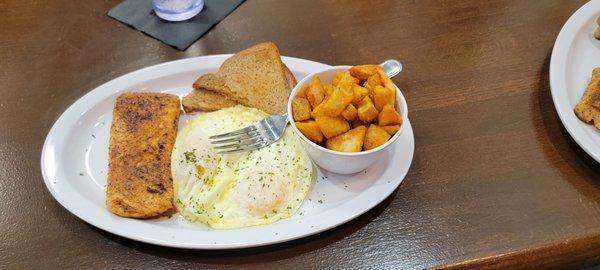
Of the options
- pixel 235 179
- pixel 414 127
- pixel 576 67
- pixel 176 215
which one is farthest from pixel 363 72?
pixel 576 67

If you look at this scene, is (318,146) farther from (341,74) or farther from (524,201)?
(524,201)

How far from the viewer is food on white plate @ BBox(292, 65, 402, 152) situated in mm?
1153

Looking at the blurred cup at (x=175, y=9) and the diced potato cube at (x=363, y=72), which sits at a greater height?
the diced potato cube at (x=363, y=72)

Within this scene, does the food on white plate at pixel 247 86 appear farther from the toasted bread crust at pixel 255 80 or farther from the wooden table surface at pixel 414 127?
the wooden table surface at pixel 414 127

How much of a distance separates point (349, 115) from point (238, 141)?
309mm

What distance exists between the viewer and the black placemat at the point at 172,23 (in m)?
1.74

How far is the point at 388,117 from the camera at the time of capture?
1156mm

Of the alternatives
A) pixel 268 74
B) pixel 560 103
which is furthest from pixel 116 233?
pixel 560 103

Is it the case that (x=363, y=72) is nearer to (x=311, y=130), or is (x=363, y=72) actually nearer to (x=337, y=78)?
(x=337, y=78)

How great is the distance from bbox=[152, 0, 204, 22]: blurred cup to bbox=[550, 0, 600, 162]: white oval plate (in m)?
1.19

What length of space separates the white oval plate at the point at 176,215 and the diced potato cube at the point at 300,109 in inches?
7.0

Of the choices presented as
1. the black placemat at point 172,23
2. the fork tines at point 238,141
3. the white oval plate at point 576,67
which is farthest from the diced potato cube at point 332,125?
the black placemat at point 172,23

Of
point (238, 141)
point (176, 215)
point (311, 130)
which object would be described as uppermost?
point (311, 130)

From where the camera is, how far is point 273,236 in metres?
1.13
